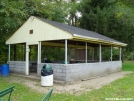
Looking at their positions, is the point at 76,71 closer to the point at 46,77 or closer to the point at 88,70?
the point at 88,70

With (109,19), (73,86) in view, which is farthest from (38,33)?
(109,19)

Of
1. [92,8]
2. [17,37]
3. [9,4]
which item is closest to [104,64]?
[17,37]

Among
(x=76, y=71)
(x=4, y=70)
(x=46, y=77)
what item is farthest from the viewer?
(x=4, y=70)

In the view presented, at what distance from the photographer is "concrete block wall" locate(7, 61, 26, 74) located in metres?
11.5

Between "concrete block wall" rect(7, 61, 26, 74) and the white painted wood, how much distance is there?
5.13 feet

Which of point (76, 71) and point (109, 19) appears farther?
point (109, 19)

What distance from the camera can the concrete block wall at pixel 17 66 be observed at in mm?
11492

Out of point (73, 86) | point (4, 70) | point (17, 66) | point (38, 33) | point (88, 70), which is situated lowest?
point (73, 86)

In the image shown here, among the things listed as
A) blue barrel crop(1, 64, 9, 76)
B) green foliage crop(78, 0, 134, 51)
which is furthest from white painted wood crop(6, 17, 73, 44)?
green foliage crop(78, 0, 134, 51)

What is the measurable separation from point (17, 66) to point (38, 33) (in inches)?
131

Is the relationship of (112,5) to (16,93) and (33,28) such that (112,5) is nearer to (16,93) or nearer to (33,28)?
(33,28)

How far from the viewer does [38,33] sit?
1036 cm

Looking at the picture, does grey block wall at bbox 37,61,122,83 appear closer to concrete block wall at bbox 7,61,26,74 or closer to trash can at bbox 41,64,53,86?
trash can at bbox 41,64,53,86

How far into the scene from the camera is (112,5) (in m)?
19.5
